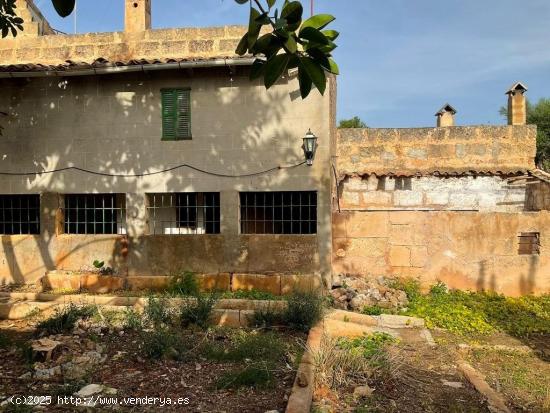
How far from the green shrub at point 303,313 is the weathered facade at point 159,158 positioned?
212 centimetres

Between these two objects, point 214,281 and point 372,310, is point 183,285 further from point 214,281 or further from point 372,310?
point 372,310

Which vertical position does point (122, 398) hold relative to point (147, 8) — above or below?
below

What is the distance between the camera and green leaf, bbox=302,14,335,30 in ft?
7.62

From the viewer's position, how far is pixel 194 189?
9938mm

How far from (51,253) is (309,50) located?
391 inches

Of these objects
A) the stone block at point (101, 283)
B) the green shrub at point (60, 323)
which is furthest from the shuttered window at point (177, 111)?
the green shrub at point (60, 323)

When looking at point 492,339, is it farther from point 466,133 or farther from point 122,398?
point 466,133

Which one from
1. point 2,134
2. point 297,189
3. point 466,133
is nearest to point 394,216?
point 297,189

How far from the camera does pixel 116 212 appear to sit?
10.9 metres

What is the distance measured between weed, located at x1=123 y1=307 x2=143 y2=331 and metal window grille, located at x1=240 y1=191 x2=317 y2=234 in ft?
11.6

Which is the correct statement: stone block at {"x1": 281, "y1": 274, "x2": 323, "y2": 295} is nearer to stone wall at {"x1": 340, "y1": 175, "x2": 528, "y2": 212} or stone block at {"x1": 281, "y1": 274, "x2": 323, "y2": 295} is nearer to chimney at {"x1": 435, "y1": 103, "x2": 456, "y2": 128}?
stone wall at {"x1": 340, "y1": 175, "x2": 528, "y2": 212}

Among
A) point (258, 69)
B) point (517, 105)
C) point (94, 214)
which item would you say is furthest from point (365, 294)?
point (517, 105)

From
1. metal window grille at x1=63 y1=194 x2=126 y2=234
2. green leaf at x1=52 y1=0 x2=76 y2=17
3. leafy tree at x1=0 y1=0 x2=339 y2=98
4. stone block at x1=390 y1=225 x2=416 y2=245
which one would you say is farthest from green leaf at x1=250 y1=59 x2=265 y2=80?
metal window grille at x1=63 y1=194 x2=126 y2=234

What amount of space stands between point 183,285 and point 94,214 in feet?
10.6
